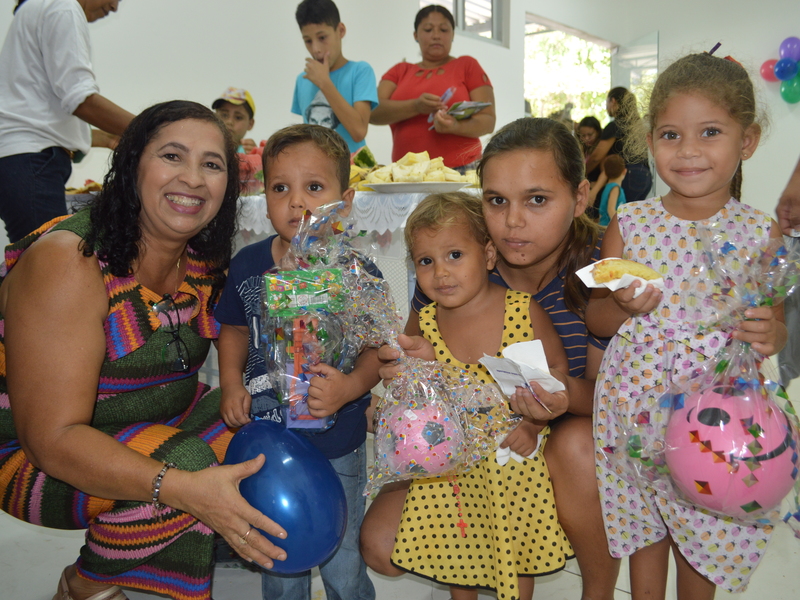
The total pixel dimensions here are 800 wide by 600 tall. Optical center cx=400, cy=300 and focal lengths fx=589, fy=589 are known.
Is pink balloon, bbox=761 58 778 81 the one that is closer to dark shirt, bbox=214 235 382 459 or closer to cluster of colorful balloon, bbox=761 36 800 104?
cluster of colorful balloon, bbox=761 36 800 104

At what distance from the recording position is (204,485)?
51.9 inches

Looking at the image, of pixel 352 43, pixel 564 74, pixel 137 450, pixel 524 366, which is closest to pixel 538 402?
pixel 524 366

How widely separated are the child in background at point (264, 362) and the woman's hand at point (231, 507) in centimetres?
28

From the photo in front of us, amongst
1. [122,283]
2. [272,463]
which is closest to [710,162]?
[272,463]

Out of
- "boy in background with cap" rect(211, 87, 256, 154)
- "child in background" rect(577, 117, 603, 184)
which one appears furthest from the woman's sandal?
"child in background" rect(577, 117, 603, 184)

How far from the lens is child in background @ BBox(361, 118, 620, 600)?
57.8 inches

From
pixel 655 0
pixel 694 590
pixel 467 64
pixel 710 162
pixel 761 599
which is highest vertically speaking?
pixel 655 0

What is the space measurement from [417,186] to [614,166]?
4.49 m

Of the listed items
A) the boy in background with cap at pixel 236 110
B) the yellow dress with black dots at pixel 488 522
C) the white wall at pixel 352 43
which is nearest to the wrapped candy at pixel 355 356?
the yellow dress with black dots at pixel 488 522

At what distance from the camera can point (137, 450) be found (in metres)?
1.49

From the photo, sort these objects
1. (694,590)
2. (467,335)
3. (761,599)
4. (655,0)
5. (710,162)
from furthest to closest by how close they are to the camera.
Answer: (655,0) < (761,599) < (467,335) < (694,590) < (710,162)

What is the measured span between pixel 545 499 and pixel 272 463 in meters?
0.67

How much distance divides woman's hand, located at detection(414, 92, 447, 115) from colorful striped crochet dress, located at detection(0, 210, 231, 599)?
192cm

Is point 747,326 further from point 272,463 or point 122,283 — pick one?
point 122,283
